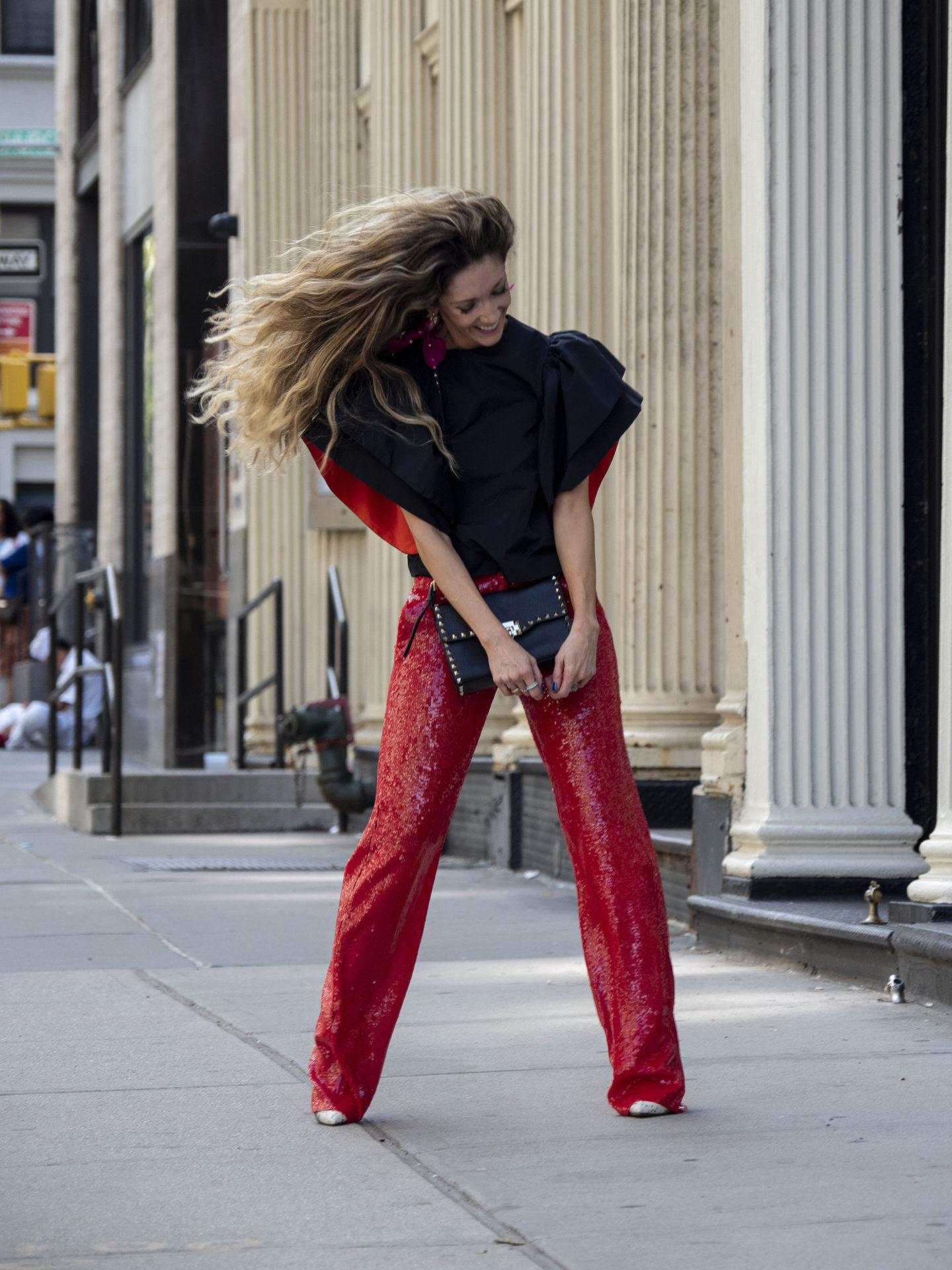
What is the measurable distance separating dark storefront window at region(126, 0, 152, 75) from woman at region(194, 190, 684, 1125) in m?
15.2

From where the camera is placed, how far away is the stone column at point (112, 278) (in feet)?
63.9

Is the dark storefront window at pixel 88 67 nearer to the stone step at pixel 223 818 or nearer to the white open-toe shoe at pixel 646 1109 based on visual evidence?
the stone step at pixel 223 818

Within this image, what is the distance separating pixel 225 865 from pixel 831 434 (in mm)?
4833

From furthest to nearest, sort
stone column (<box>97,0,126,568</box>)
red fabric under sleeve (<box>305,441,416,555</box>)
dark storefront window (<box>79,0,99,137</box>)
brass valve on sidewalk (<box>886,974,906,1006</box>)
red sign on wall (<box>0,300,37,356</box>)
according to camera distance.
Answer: red sign on wall (<box>0,300,37,356</box>), dark storefront window (<box>79,0,99,137</box>), stone column (<box>97,0,126,568</box>), brass valve on sidewalk (<box>886,974,906,1006</box>), red fabric under sleeve (<box>305,441,416,555</box>)

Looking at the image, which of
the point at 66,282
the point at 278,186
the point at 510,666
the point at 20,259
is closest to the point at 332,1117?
the point at 510,666

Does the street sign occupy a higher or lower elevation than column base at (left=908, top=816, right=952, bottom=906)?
higher

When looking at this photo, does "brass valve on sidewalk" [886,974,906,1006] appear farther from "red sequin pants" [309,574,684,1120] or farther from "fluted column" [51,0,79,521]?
"fluted column" [51,0,79,521]

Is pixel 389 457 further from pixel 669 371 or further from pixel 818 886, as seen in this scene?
pixel 669 371

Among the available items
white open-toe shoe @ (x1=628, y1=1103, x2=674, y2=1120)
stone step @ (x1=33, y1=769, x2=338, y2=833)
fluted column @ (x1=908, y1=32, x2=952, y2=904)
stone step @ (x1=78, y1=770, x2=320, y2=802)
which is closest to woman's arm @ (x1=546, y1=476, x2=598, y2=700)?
white open-toe shoe @ (x1=628, y1=1103, x2=674, y2=1120)

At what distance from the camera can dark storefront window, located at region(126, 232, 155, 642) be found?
19109mm

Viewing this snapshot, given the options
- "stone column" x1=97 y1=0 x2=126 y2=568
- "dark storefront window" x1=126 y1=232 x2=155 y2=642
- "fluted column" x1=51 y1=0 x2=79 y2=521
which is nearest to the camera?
"dark storefront window" x1=126 y1=232 x2=155 y2=642

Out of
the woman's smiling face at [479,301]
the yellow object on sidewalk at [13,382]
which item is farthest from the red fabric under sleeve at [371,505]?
the yellow object on sidewalk at [13,382]

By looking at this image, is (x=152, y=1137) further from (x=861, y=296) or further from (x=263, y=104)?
(x=263, y=104)

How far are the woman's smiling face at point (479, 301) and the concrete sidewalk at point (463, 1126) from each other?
157cm
